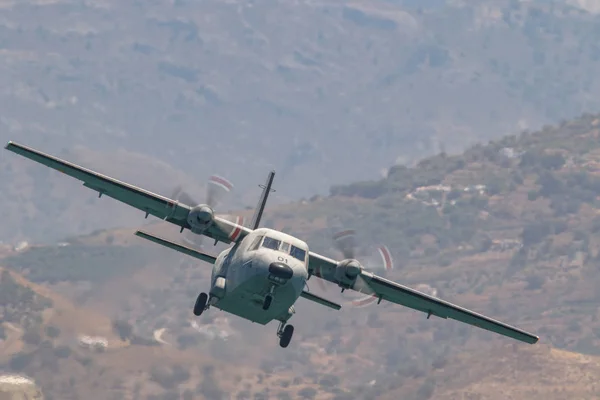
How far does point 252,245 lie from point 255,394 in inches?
5094

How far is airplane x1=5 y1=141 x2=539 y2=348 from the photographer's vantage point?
46594 millimetres

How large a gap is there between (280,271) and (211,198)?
8.66 meters

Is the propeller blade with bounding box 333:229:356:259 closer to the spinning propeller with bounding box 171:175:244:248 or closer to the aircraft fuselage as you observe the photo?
the aircraft fuselage

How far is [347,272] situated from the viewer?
51938 millimetres

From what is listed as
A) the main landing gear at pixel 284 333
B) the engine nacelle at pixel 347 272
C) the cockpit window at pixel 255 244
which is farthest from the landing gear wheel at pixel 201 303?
the engine nacelle at pixel 347 272

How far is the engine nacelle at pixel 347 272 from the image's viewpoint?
170 feet

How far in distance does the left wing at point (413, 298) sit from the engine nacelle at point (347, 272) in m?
0.40

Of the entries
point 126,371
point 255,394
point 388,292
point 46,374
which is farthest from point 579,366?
point 388,292

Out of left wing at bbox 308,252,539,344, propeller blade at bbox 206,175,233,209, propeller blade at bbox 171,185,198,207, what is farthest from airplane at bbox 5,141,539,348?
propeller blade at bbox 206,175,233,209

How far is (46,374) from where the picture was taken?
163m

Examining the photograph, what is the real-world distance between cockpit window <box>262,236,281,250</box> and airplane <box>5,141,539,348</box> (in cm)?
4

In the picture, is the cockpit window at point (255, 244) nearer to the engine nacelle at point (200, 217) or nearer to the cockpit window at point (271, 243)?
the cockpit window at point (271, 243)

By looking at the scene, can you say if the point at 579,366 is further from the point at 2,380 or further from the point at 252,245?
the point at 252,245

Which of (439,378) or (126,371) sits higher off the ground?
(439,378)
